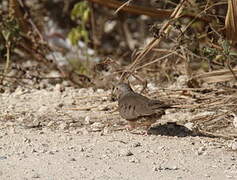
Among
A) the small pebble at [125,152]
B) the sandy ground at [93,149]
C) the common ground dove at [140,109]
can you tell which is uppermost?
the common ground dove at [140,109]

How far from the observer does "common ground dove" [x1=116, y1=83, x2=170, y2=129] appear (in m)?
6.22

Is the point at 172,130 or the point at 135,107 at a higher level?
the point at 135,107

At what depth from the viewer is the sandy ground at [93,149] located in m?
5.09

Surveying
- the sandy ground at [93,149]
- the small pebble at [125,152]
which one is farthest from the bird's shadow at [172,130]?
the small pebble at [125,152]

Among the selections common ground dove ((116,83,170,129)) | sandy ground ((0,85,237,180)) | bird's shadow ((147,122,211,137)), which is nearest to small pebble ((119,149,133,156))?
sandy ground ((0,85,237,180))

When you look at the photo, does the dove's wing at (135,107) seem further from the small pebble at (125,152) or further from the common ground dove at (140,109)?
the small pebble at (125,152)

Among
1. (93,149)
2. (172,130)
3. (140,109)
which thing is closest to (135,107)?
(140,109)

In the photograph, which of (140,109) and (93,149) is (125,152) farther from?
(140,109)

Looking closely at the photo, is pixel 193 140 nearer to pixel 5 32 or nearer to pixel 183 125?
pixel 183 125

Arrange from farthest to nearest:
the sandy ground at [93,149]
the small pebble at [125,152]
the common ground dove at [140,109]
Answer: the common ground dove at [140,109], the small pebble at [125,152], the sandy ground at [93,149]

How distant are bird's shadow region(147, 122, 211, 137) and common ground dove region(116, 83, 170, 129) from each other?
3.5 inches

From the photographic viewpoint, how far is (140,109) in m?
6.30

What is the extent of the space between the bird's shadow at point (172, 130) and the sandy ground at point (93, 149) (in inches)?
3.1

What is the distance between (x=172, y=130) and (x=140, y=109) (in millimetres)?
412
